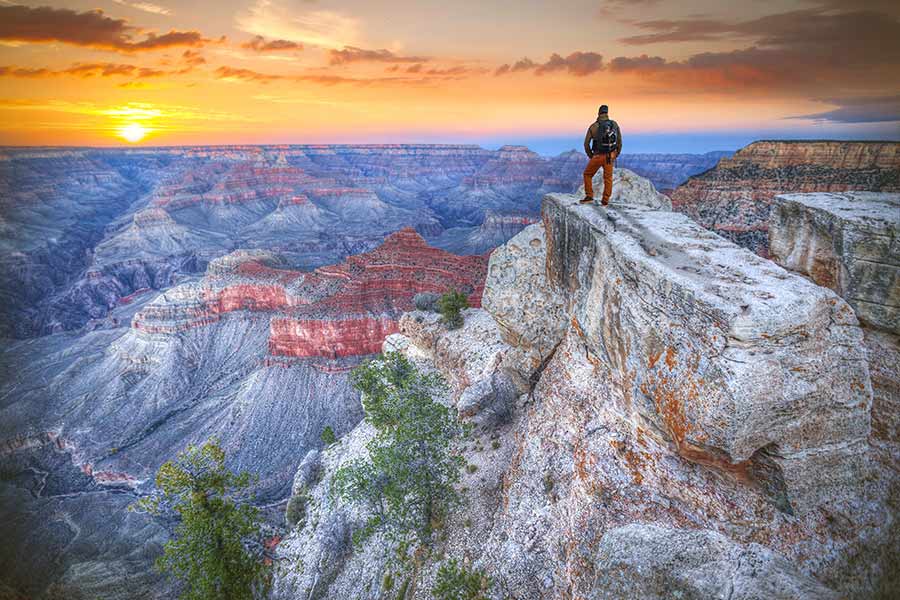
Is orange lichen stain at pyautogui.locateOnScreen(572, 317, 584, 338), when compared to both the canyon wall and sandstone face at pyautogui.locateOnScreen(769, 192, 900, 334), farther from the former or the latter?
the canyon wall

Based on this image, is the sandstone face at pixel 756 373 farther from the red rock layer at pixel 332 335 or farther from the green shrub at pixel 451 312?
the red rock layer at pixel 332 335

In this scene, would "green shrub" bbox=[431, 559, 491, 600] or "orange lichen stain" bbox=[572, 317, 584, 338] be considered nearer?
"green shrub" bbox=[431, 559, 491, 600]

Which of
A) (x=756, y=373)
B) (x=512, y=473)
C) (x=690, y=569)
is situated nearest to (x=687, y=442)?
(x=756, y=373)

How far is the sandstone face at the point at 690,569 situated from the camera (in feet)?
22.0

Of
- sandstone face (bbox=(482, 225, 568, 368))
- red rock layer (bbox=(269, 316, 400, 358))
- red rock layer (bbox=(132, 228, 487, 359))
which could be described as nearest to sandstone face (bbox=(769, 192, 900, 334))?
sandstone face (bbox=(482, 225, 568, 368))

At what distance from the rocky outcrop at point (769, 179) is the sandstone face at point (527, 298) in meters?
35.8

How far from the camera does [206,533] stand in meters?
14.0

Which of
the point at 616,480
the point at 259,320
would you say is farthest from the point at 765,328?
the point at 259,320

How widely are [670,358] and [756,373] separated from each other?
147 cm

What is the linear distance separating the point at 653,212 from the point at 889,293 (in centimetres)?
607

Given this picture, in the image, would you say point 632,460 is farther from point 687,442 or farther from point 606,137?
point 606,137

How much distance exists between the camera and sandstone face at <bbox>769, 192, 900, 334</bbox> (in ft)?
26.9

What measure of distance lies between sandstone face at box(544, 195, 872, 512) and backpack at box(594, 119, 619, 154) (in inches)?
225

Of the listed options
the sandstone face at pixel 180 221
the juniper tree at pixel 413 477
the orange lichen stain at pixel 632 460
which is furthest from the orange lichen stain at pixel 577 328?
the sandstone face at pixel 180 221
